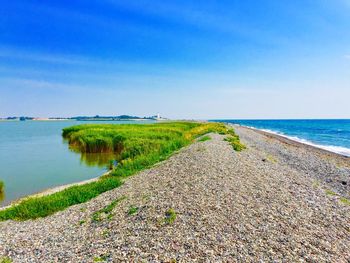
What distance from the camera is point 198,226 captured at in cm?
962

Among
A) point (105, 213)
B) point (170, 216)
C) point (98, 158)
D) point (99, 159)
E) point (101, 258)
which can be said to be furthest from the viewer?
point (98, 158)

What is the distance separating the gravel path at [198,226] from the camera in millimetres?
8320

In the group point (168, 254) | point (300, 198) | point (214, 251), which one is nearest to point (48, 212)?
point (168, 254)

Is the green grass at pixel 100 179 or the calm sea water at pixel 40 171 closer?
the green grass at pixel 100 179

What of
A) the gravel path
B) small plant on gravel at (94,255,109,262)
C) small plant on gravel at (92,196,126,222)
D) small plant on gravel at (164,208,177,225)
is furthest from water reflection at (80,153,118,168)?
small plant on gravel at (94,255,109,262)

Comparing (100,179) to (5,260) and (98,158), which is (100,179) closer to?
(5,260)

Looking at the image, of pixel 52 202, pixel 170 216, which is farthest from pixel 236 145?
pixel 170 216

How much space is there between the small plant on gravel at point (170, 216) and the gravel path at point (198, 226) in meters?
0.08

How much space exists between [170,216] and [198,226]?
1267mm

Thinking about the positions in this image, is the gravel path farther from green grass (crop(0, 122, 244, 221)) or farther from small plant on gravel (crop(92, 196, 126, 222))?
green grass (crop(0, 122, 244, 221))

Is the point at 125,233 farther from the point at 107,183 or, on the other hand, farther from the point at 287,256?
the point at 107,183

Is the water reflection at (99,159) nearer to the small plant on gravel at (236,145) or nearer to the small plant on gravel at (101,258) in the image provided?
the small plant on gravel at (236,145)

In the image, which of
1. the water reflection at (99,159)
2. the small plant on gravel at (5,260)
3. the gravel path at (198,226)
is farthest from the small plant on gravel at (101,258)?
the water reflection at (99,159)

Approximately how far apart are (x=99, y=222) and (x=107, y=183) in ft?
19.5
